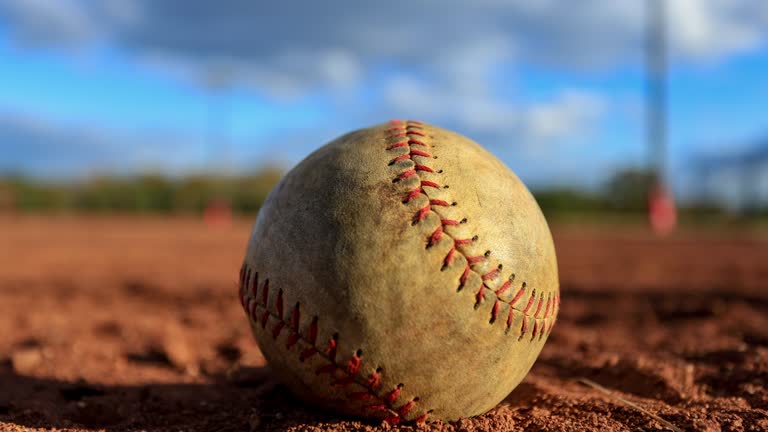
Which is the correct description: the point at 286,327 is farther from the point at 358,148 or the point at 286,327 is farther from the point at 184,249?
the point at 184,249

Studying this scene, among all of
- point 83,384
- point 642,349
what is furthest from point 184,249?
point 642,349

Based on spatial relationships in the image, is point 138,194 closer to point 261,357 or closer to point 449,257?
point 261,357


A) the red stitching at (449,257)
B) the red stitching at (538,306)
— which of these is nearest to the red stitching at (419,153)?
the red stitching at (449,257)

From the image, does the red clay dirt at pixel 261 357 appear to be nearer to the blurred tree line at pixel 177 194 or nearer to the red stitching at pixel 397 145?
the red stitching at pixel 397 145

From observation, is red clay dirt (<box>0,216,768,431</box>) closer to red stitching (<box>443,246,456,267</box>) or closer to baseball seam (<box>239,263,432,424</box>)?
baseball seam (<box>239,263,432,424</box>)

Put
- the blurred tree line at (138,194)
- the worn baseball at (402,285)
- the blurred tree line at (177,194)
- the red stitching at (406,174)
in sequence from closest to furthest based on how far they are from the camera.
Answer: the worn baseball at (402,285), the red stitching at (406,174), the blurred tree line at (177,194), the blurred tree line at (138,194)

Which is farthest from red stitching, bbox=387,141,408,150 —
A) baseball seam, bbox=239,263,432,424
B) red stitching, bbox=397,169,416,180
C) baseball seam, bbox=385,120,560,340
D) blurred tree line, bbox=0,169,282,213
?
blurred tree line, bbox=0,169,282,213
